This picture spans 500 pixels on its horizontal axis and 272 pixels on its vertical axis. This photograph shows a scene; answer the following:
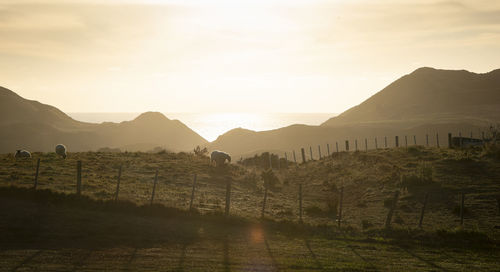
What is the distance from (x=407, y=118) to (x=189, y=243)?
143602mm

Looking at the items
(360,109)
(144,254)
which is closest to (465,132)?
(360,109)

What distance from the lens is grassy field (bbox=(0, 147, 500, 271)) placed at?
14.6 metres

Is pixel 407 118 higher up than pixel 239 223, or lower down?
higher up

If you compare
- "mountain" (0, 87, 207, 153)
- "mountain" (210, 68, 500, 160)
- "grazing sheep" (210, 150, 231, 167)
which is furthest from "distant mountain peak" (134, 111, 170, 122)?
"grazing sheep" (210, 150, 231, 167)

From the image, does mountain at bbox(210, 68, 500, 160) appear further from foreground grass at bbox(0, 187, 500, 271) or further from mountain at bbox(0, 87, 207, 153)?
foreground grass at bbox(0, 187, 500, 271)

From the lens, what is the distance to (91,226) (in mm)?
18328

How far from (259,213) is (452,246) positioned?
32.3ft

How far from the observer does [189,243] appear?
16797 mm

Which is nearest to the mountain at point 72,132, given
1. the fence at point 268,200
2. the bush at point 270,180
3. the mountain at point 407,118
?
the mountain at point 407,118

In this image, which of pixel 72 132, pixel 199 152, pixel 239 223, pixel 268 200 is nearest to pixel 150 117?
pixel 72 132

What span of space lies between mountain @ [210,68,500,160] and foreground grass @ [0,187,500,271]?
65.4 metres

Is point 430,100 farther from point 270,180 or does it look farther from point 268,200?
point 268,200

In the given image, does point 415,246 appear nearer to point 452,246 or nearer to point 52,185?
point 452,246

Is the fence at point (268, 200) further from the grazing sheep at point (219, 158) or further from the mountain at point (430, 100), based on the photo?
the mountain at point (430, 100)
